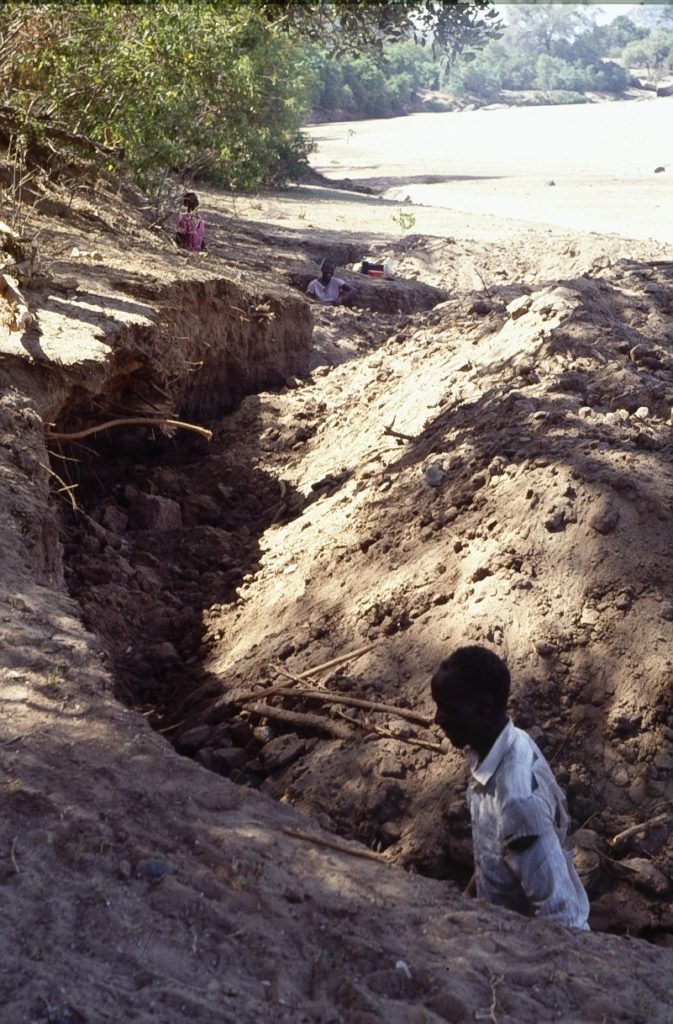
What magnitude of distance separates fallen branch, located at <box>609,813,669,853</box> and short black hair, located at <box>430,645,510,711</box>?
104 centimetres

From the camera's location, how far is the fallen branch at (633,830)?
3.69 meters

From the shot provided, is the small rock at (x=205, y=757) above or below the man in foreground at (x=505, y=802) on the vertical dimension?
below

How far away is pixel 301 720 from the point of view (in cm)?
437

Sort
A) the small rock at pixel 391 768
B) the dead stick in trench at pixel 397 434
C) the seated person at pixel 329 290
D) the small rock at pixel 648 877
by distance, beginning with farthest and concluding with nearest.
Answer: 1. the seated person at pixel 329 290
2. the dead stick in trench at pixel 397 434
3. the small rock at pixel 391 768
4. the small rock at pixel 648 877

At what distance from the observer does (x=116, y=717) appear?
3467 millimetres

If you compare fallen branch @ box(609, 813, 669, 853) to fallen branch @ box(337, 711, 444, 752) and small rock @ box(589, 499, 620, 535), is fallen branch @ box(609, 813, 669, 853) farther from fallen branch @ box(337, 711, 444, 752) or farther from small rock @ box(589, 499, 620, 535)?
small rock @ box(589, 499, 620, 535)

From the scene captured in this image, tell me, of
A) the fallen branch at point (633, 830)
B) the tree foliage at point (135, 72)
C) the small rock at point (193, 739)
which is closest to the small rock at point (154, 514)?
the small rock at point (193, 739)

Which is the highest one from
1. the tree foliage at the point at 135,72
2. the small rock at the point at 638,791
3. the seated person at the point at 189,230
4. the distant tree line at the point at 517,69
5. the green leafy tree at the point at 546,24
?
the green leafy tree at the point at 546,24

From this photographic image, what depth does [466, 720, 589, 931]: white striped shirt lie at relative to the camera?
2.86m

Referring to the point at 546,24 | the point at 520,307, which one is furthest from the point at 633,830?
the point at 546,24

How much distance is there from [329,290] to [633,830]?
9272 millimetres

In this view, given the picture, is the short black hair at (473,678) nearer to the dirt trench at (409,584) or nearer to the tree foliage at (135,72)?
the dirt trench at (409,584)

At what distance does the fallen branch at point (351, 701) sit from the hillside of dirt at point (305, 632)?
0.02 m

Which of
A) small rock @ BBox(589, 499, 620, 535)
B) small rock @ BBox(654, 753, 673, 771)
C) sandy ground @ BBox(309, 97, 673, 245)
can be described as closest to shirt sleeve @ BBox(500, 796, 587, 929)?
small rock @ BBox(654, 753, 673, 771)
